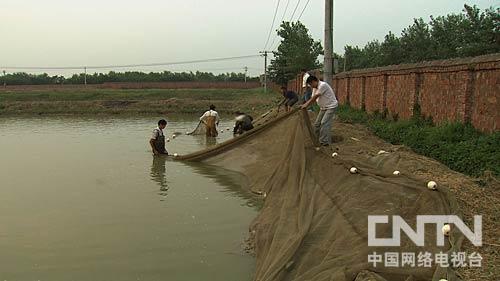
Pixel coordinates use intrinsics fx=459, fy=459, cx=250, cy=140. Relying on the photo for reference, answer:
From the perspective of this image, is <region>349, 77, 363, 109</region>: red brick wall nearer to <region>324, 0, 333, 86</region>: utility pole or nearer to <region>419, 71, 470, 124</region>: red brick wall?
<region>324, 0, 333, 86</region>: utility pole

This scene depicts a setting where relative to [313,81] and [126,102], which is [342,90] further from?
[126,102]

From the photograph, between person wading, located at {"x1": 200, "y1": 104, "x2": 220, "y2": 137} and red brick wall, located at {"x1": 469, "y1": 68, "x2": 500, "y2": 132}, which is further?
person wading, located at {"x1": 200, "y1": 104, "x2": 220, "y2": 137}

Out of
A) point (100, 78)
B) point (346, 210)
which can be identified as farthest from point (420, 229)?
Answer: point (100, 78)

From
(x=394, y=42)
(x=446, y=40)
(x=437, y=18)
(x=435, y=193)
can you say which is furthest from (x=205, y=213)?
(x=394, y=42)

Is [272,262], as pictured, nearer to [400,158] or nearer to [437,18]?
[400,158]

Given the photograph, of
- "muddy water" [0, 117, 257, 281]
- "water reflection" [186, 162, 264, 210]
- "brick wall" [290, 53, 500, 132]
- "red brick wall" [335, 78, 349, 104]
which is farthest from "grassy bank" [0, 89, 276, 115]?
"muddy water" [0, 117, 257, 281]

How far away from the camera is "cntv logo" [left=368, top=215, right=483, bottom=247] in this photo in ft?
12.6

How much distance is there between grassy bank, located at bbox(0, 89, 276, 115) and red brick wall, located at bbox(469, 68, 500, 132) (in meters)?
22.3

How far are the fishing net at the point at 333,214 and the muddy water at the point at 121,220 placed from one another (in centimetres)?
62

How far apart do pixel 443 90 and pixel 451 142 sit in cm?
198

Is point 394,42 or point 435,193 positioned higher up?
point 394,42

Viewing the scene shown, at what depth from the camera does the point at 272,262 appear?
4117 millimetres

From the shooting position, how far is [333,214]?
462cm

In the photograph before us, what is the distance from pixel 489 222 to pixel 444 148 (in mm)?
4219
